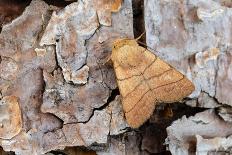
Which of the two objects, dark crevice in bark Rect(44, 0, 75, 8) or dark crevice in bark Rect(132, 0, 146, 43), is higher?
dark crevice in bark Rect(44, 0, 75, 8)

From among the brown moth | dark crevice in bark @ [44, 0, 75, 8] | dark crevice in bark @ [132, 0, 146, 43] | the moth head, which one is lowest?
the brown moth

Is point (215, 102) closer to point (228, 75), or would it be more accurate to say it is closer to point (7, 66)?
point (228, 75)

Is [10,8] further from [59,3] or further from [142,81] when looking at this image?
[142,81]

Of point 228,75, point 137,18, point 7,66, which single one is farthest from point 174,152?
point 7,66

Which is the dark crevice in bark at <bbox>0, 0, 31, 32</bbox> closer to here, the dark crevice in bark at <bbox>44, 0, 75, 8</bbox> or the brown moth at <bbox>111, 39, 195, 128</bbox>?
the dark crevice in bark at <bbox>44, 0, 75, 8</bbox>

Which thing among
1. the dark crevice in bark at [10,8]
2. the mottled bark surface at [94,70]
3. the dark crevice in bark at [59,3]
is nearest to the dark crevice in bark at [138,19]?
the mottled bark surface at [94,70]

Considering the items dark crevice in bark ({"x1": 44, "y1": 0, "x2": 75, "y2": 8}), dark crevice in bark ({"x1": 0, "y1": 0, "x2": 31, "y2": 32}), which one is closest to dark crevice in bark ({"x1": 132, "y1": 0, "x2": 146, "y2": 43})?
dark crevice in bark ({"x1": 44, "y1": 0, "x2": 75, "y2": 8})

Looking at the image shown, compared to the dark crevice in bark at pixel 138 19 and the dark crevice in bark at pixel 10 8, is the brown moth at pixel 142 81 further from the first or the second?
the dark crevice in bark at pixel 10 8
